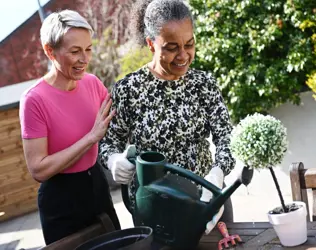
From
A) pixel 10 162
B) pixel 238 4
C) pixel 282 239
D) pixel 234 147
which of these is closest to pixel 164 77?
pixel 234 147

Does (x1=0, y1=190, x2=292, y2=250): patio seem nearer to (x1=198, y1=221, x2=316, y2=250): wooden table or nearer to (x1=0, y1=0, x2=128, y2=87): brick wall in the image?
(x1=0, y1=0, x2=128, y2=87): brick wall

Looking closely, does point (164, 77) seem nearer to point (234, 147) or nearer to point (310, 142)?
point (234, 147)

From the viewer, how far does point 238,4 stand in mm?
4555

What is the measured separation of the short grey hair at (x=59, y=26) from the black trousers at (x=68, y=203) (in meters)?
0.47

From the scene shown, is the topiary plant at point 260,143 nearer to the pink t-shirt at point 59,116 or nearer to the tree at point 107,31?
the pink t-shirt at point 59,116

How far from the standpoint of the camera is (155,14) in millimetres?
1915

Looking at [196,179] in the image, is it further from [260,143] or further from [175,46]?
[175,46]

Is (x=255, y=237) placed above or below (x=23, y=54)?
below

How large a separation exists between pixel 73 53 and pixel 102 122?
27cm

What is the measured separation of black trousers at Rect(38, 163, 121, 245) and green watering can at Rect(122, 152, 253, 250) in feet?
1.36

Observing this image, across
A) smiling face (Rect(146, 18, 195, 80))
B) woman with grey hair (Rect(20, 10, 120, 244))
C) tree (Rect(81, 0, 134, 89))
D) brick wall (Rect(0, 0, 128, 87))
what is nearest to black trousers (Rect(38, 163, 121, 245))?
woman with grey hair (Rect(20, 10, 120, 244))

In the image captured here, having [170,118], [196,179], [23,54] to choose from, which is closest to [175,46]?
[170,118]

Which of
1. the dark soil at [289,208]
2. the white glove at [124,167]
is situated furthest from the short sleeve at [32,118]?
the dark soil at [289,208]

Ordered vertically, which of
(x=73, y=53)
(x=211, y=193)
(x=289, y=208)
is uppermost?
(x=73, y=53)
